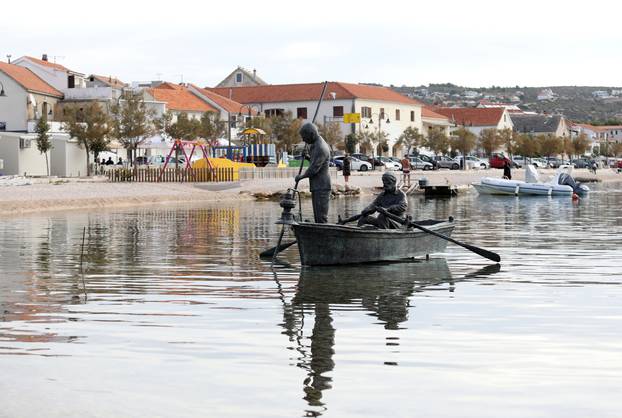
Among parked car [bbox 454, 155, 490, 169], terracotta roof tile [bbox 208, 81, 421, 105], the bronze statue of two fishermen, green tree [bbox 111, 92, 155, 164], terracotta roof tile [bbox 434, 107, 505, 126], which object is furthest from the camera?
terracotta roof tile [bbox 434, 107, 505, 126]

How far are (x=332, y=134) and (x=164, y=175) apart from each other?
44.5 meters

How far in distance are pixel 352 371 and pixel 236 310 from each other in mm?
4166

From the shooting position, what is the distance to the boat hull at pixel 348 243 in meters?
18.7

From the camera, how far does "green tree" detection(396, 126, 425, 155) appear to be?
119 m

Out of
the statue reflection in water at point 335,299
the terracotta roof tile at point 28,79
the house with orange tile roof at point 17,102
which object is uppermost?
the terracotta roof tile at point 28,79

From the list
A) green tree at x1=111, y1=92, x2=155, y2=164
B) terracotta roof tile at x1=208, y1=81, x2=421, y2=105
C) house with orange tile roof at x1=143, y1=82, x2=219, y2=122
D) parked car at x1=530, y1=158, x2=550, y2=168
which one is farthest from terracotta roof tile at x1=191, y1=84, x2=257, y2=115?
green tree at x1=111, y1=92, x2=155, y2=164

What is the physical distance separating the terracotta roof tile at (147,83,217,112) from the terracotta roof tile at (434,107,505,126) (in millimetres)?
51285

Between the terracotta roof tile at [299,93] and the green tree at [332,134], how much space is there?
44.6 ft

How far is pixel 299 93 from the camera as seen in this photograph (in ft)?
402

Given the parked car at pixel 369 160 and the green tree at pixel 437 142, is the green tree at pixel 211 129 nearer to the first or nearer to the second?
the parked car at pixel 369 160

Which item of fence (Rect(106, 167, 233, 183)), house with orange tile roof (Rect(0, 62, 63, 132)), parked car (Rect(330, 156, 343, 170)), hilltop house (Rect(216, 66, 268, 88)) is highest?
hilltop house (Rect(216, 66, 268, 88))

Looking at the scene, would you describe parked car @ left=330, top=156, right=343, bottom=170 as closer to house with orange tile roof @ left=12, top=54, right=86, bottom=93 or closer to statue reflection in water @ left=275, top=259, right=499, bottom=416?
house with orange tile roof @ left=12, top=54, right=86, bottom=93

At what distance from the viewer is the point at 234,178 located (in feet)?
204

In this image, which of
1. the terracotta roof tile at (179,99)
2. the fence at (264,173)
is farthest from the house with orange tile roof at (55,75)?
the fence at (264,173)
